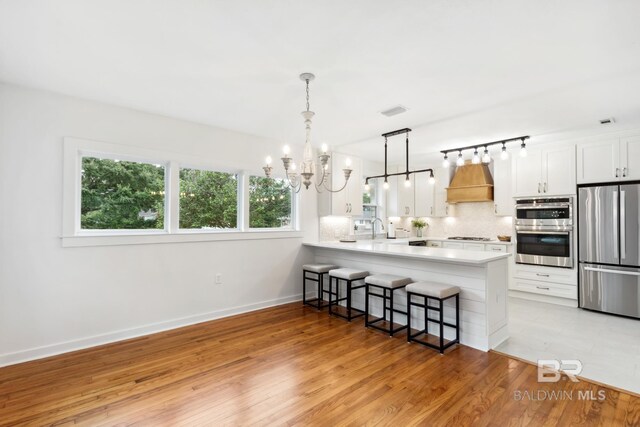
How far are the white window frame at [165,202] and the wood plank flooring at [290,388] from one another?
3.66 ft

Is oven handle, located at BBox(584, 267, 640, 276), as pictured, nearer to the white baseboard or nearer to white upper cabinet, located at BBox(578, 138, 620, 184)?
white upper cabinet, located at BBox(578, 138, 620, 184)

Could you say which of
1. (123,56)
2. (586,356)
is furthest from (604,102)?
(123,56)

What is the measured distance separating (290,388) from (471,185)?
5.03m

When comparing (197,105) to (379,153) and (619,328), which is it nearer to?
(379,153)

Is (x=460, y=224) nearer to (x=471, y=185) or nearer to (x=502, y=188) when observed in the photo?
(x=471, y=185)

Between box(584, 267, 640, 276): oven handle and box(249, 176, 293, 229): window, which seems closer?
box(584, 267, 640, 276): oven handle

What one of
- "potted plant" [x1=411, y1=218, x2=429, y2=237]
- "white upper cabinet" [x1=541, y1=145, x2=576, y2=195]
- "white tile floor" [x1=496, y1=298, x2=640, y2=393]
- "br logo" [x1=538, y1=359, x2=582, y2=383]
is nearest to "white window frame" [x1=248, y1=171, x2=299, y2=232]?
"potted plant" [x1=411, y1=218, x2=429, y2=237]

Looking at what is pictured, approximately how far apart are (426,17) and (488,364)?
112 inches

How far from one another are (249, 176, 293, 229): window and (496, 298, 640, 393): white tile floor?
10.9 feet

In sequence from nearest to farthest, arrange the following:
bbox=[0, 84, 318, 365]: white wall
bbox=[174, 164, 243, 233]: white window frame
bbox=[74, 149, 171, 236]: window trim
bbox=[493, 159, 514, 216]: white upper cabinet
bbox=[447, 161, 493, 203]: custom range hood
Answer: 1. bbox=[0, 84, 318, 365]: white wall
2. bbox=[74, 149, 171, 236]: window trim
3. bbox=[174, 164, 243, 233]: white window frame
4. bbox=[493, 159, 514, 216]: white upper cabinet
5. bbox=[447, 161, 493, 203]: custom range hood

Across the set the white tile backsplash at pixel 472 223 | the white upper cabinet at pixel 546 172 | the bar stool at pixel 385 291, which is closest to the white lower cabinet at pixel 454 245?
the white tile backsplash at pixel 472 223

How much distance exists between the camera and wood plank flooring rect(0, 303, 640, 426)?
212 cm

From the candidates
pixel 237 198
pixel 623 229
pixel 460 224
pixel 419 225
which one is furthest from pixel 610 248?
pixel 237 198

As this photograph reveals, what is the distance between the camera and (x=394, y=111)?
3.56 metres
